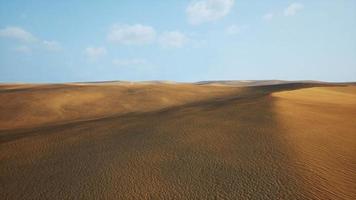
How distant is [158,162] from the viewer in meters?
9.15

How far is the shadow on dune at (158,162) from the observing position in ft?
24.4

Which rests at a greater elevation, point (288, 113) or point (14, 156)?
point (288, 113)

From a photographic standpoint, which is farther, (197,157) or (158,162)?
(197,157)

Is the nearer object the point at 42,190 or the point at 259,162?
the point at 42,190

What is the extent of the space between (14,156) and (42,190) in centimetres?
332

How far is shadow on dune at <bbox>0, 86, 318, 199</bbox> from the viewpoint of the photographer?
7434 mm

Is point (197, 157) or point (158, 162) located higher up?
point (197, 157)

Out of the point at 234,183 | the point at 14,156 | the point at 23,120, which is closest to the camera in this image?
the point at 234,183

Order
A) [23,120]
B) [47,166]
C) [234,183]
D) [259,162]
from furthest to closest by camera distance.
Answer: [23,120]
[47,166]
[259,162]
[234,183]

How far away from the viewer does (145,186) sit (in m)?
7.74

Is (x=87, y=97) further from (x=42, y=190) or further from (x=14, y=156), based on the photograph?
(x=42, y=190)

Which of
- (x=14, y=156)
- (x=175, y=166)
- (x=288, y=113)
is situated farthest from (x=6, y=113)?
(x=288, y=113)

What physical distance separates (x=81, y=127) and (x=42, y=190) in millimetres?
6474

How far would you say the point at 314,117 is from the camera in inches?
533
